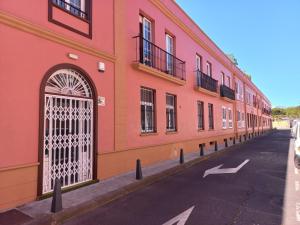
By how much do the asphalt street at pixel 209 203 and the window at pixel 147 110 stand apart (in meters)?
2.77

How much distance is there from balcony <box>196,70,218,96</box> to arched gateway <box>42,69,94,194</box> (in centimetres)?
954

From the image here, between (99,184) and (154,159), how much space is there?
3877mm

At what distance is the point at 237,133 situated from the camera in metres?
25.3

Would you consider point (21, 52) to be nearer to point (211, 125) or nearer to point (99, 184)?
point (99, 184)

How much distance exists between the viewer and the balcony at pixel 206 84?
15812 mm

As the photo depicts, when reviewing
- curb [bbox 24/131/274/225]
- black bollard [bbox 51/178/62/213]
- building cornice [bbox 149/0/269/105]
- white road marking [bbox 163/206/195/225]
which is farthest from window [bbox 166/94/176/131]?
black bollard [bbox 51/178/62/213]

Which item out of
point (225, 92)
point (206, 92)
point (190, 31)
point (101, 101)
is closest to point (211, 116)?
point (206, 92)

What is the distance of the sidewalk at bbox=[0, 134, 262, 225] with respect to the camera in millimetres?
4664

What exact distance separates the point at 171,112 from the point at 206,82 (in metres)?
5.50

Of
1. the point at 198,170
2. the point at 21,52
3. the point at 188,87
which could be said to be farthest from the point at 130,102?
the point at 188,87

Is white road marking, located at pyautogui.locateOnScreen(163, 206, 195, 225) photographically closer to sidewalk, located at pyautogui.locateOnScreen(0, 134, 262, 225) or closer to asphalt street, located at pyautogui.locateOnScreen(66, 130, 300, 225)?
asphalt street, located at pyautogui.locateOnScreen(66, 130, 300, 225)

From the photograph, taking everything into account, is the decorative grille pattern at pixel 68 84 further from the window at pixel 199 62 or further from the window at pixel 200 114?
the window at pixel 199 62

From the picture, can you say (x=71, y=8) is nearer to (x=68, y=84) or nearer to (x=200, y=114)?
(x=68, y=84)

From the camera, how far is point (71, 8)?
7098 mm
